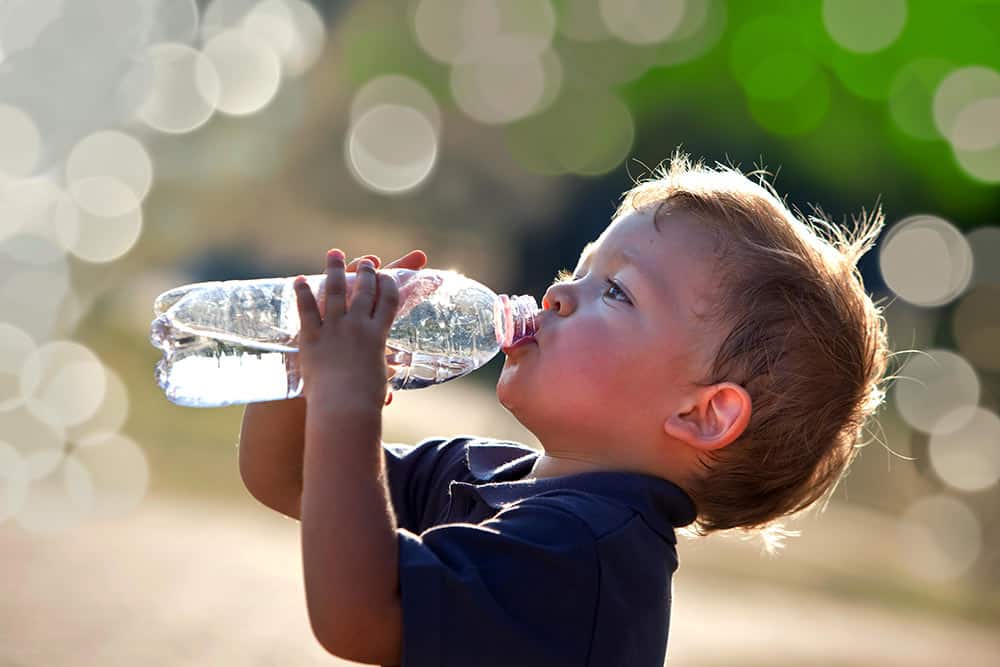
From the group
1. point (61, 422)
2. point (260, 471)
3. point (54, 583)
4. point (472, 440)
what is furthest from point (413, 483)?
point (61, 422)

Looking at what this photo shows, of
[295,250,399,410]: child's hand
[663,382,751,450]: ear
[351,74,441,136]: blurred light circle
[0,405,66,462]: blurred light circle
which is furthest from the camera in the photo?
[351,74,441,136]: blurred light circle

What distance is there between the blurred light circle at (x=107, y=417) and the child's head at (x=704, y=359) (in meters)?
4.57

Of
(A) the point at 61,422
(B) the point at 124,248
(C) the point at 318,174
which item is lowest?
(A) the point at 61,422

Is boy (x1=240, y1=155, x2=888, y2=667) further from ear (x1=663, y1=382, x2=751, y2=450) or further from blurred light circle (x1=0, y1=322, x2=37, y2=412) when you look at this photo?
blurred light circle (x1=0, y1=322, x2=37, y2=412)

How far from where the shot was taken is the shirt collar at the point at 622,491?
6.02 feet

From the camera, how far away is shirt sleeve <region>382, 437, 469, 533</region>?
218 cm

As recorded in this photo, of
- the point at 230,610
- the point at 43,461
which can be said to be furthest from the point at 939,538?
the point at 43,461

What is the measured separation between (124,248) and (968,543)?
20.6ft

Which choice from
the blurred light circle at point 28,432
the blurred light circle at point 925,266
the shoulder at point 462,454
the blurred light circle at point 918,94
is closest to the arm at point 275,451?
the shoulder at point 462,454

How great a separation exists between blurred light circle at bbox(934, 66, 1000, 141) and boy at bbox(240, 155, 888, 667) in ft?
23.4

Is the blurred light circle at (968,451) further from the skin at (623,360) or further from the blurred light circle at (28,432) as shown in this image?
the skin at (623,360)

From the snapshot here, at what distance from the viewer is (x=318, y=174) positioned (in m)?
9.93

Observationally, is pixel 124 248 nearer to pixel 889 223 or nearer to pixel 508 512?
pixel 889 223

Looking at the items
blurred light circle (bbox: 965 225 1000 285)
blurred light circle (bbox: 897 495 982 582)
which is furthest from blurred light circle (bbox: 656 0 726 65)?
blurred light circle (bbox: 897 495 982 582)
